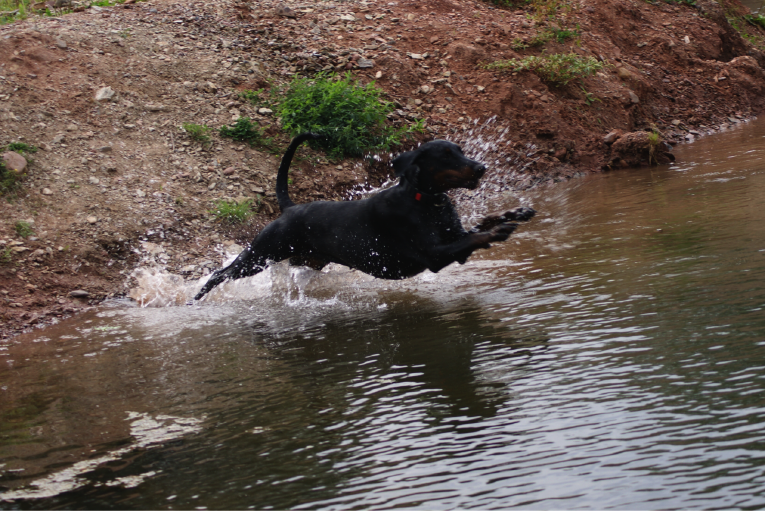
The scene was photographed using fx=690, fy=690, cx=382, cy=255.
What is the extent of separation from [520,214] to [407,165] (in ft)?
2.89

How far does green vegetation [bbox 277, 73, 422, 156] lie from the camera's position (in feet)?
27.8

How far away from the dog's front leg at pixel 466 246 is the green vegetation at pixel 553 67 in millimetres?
5790

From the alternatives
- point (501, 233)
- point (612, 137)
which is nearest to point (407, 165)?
point (501, 233)

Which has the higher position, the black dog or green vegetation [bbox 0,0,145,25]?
green vegetation [bbox 0,0,145,25]

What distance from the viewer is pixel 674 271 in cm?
417

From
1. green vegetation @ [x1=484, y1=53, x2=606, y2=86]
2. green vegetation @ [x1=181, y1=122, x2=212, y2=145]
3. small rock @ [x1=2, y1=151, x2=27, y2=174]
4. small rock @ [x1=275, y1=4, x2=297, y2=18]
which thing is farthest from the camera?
small rock @ [x1=275, y1=4, x2=297, y2=18]

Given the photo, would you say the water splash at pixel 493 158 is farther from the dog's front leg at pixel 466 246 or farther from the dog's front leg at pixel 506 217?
the dog's front leg at pixel 466 246

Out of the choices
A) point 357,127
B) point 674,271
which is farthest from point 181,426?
point 357,127

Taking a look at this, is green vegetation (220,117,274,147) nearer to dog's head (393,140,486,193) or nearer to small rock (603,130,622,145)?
dog's head (393,140,486,193)

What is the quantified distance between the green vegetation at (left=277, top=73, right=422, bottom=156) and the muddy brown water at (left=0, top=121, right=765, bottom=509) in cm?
338

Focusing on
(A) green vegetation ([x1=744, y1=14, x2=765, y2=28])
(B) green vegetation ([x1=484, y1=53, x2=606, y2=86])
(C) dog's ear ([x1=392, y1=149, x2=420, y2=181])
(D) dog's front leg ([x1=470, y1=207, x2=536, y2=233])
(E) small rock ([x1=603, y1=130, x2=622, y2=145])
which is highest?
(A) green vegetation ([x1=744, y1=14, x2=765, y2=28])

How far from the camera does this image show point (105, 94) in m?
8.13

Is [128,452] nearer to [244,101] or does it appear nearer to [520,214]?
[520,214]

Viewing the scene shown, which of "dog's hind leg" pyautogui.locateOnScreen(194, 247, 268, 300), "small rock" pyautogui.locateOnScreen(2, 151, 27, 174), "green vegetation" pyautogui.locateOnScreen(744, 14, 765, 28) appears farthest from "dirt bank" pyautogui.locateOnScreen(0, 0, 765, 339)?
"green vegetation" pyautogui.locateOnScreen(744, 14, 765, 28)
